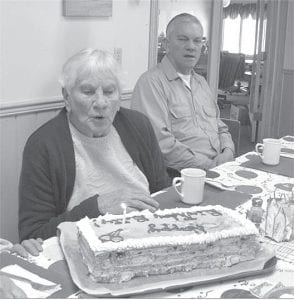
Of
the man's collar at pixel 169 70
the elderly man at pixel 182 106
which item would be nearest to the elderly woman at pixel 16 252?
the elderly man at pixel 182 106

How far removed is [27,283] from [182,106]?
1.77m

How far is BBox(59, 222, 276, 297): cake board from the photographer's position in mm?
990

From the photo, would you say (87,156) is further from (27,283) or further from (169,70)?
(169,70)

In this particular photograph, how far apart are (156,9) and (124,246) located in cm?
232

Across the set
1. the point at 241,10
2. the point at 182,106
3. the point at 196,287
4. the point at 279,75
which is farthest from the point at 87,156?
the point at 241,10

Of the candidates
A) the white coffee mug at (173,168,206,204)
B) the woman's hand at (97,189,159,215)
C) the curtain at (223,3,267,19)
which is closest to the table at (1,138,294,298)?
the woman's hand at (97,189,159,215)

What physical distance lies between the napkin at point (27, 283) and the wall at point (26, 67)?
1.26m

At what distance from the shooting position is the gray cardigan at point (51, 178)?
1497mm

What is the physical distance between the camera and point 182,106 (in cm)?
265

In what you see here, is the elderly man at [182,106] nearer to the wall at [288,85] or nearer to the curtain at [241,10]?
the wall at [288,85]

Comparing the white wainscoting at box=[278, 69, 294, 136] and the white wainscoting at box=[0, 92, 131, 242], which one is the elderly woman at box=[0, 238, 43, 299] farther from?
the white wainscoting at box=[278, 69, 294, 136]

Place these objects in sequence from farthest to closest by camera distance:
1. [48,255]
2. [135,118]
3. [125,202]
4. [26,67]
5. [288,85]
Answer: [288,85], [26,67], [135,118], [125,202], [48,255]

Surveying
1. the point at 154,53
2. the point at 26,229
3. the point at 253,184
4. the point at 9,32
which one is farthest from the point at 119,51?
the point at 26,229

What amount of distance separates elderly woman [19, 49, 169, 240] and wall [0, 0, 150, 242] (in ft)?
1.78
